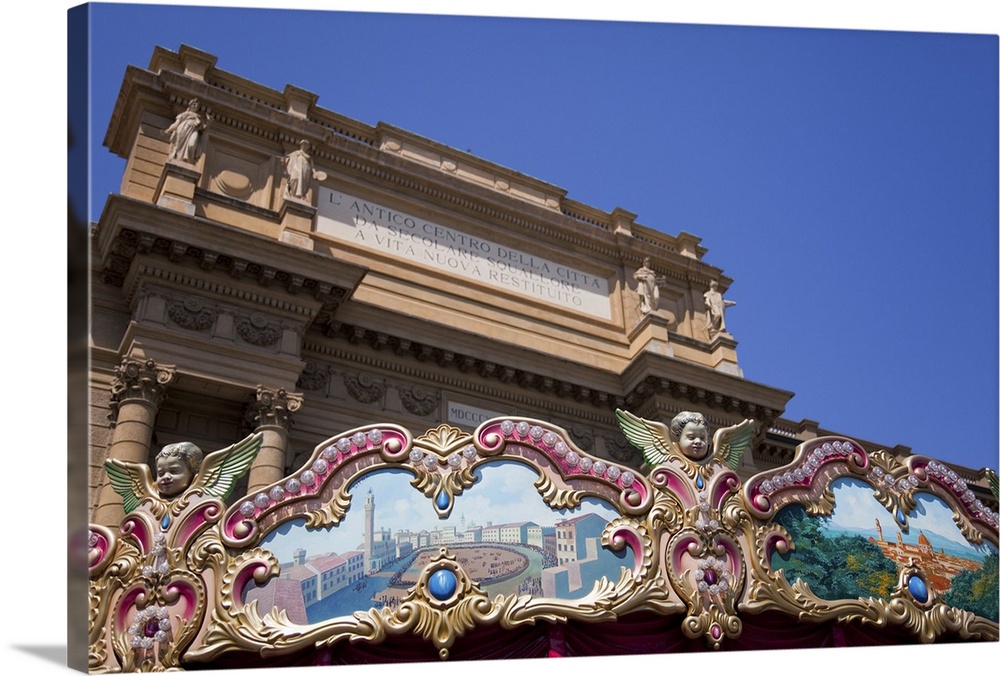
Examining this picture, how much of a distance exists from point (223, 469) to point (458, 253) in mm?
9840

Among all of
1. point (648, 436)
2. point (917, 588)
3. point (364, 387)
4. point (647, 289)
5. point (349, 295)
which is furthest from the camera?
point (647, 289)

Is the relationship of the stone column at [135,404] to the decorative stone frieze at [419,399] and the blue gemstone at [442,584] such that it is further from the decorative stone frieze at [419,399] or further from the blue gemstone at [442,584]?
the blue gemstone at [442,584]

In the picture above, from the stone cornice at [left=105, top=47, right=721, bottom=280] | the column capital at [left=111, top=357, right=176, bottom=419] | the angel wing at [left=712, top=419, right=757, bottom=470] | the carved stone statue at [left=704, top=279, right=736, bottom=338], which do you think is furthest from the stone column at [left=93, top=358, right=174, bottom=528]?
the carved stone statue at [left=704, top=279, right=736, bottom=338]

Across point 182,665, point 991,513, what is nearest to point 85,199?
point 182,665

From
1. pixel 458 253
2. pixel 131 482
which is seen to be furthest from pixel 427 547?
pixel 458 253

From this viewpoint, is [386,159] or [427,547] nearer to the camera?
[427,547]

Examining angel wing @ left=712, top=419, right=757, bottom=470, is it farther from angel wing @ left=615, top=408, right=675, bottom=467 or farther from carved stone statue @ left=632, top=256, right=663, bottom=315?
carved stone statue @ left=632, top=256, right=663, bottom=315

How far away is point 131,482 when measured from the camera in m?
7.24

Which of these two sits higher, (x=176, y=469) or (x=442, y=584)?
(x=176, y=469)

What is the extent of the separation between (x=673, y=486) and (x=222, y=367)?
6.95 metres

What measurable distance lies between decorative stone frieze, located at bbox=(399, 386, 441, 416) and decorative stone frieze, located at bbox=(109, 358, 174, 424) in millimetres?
3851

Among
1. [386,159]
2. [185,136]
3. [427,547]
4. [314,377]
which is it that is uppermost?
[386,159]

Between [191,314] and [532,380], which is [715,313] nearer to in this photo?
[532,380]

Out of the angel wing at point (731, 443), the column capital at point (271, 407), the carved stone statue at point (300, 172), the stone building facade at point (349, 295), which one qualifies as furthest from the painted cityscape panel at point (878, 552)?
the carved stone statue at point (300, 172)
